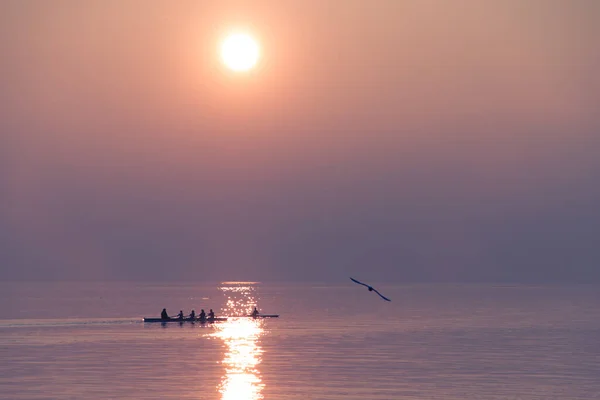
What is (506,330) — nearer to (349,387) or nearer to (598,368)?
(598,368)

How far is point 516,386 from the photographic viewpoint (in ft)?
185

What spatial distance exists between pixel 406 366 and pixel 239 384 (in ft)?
48.9

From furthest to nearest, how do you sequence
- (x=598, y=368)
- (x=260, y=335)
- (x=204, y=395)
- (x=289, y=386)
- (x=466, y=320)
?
1. (x=466, y=320)
2. (x=260, y=335)
3. (x=598, y=368)
4. (x=289, y=386)
5. (x=204, y=395)

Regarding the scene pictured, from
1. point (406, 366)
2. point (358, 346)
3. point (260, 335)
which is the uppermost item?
point (260, 335)

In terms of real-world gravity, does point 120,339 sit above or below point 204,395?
above

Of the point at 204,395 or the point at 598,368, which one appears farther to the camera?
the point at 598,368

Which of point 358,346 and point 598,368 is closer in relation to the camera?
point 598,368

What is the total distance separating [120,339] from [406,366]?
3518 centimetres

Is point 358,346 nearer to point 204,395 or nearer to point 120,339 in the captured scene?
point 120,339

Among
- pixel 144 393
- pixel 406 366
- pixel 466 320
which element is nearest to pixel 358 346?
pixel 406 366

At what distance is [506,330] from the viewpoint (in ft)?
353

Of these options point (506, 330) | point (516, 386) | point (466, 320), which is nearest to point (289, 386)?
point (516, 386)

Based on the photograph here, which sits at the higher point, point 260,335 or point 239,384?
point 260,335

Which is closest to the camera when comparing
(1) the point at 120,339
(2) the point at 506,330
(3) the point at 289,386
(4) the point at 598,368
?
(3) the point at 289,386
